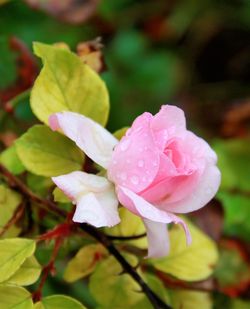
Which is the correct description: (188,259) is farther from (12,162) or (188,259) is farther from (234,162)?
(234,162)

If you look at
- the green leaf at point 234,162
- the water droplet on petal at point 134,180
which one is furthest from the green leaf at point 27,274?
the green leaf at point 234,162

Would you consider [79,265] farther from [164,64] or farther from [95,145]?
[164,64]

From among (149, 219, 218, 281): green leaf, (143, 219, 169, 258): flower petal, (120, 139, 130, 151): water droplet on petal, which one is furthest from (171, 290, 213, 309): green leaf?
(120, 139, 130, 151): water droplet on petal

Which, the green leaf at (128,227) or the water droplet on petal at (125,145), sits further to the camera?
the green leaf at (128,227)

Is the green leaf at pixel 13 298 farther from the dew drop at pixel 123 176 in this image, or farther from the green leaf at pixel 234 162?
the green leaf at pixel 234 162

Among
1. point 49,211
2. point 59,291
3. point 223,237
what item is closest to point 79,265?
point 49,211

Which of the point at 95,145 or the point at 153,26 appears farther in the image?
the point at 153,26

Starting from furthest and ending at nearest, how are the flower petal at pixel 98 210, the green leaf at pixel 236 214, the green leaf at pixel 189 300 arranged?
the green leaf at pixel 236 214
the green leaf at pixel 189 300
the flower petal at pixel 98 210
